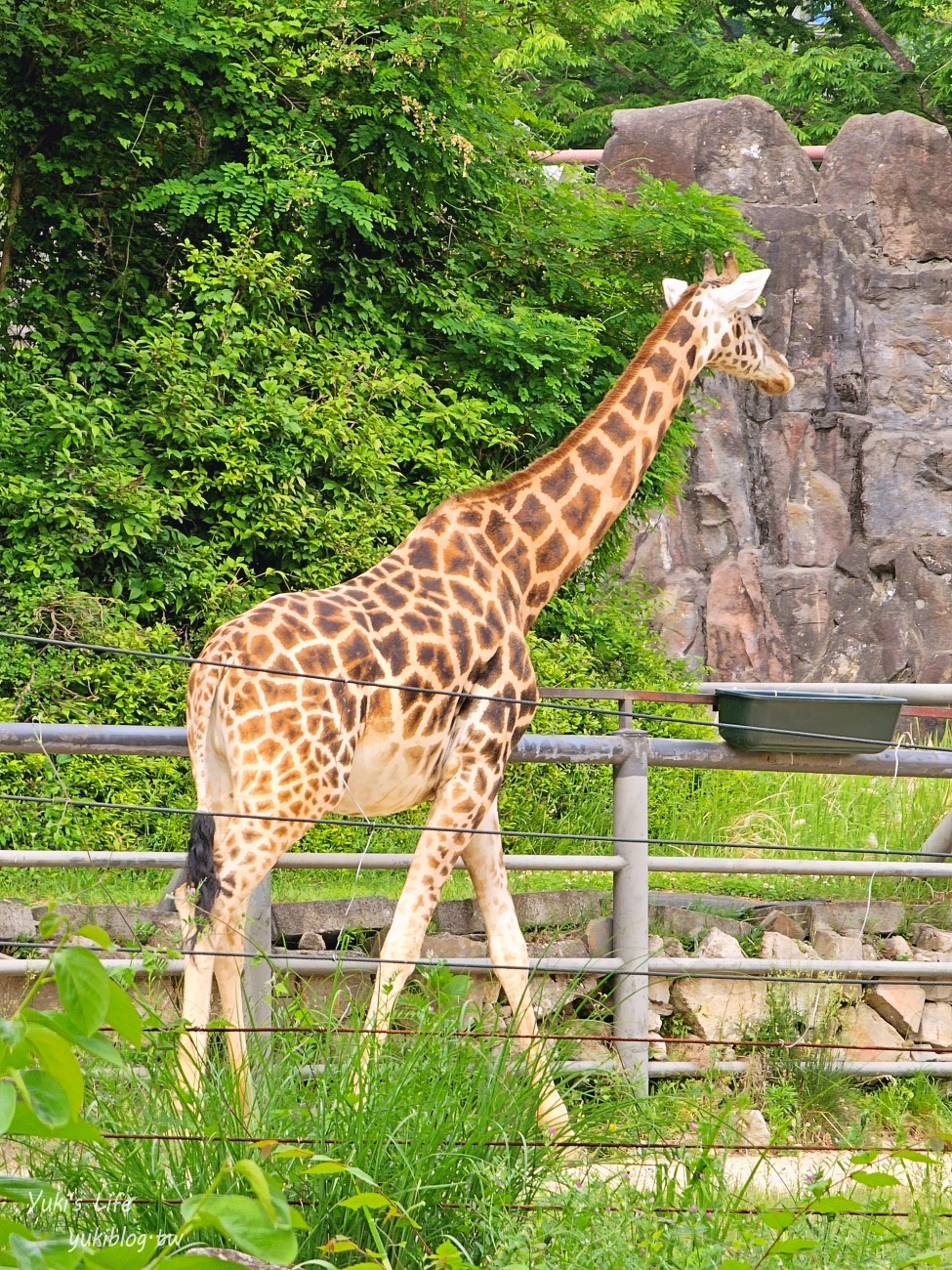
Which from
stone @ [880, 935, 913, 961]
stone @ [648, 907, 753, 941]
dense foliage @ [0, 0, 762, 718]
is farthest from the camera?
dense foliage @ [0, 0, 762, 718]

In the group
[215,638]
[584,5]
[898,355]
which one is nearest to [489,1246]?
[215,638]

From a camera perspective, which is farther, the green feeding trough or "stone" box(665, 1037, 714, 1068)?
"stone" box(665, 1037, 714, 1068)

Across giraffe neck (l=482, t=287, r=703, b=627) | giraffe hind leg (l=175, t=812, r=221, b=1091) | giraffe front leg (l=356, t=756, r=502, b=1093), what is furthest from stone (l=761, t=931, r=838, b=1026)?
giraffe hind leg (l=175, t=812, r=221, b=1091)

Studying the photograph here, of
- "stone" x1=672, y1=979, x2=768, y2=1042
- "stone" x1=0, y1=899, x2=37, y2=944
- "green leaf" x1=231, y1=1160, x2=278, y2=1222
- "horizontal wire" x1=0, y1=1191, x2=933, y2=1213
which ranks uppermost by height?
"green leaf" x1=231, y1=1160, x2=278, y2=1222

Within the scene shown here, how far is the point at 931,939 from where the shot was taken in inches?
245

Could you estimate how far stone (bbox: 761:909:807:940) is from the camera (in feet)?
20.2

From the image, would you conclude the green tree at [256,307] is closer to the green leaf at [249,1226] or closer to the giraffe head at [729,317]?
the giraffe head at [729,317]

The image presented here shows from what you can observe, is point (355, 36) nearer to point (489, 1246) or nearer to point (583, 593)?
point (583, 593)

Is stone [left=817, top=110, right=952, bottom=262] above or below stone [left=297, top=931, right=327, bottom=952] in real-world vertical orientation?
above

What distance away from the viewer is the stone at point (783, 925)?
20.2 feet

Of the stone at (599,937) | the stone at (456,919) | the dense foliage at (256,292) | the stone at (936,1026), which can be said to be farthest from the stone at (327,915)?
the dense foliage at (256,292)

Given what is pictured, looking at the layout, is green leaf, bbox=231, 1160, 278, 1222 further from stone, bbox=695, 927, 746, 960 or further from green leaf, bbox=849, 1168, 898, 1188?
stone, bbox=695, 927, 746, 960

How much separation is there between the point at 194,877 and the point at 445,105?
5.90 meters

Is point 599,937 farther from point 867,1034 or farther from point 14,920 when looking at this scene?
point 14,920
